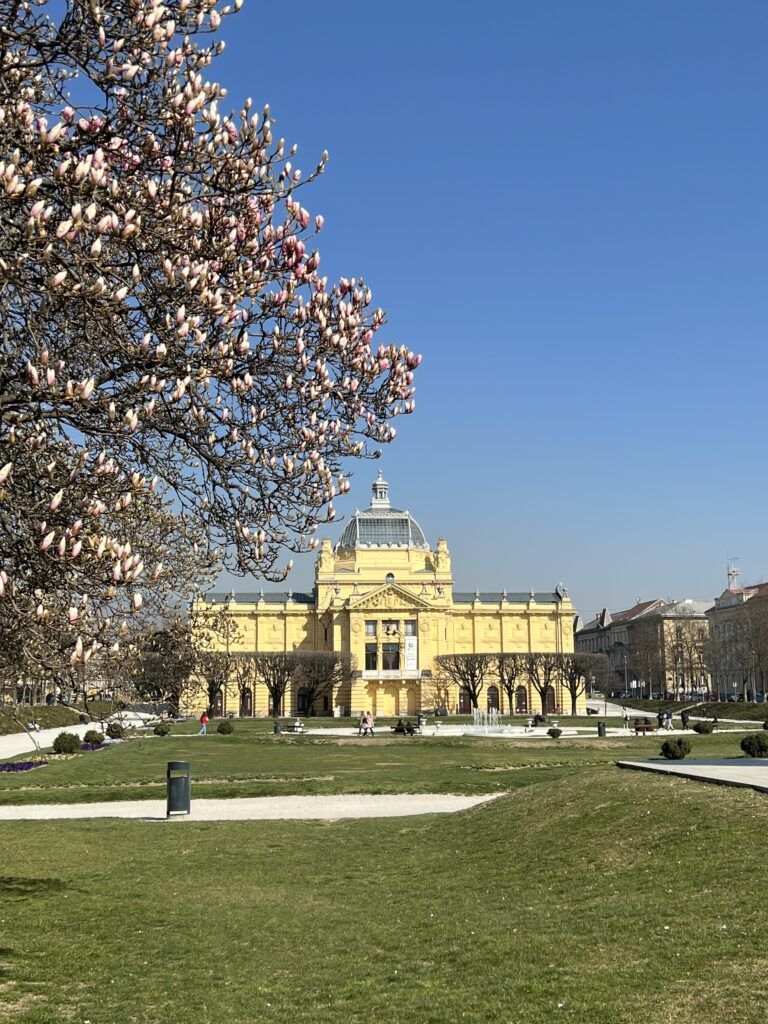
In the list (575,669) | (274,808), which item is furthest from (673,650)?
(274,808)

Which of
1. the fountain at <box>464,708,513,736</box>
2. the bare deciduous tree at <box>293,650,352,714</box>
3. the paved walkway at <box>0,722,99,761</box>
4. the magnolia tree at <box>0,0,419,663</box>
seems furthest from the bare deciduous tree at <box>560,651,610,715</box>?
the magnolia tree at <box>0,0,419,663</box>

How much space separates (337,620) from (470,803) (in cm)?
8629

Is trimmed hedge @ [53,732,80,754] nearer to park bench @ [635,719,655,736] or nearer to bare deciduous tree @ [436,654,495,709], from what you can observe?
park bench @ [635,719,655,736]

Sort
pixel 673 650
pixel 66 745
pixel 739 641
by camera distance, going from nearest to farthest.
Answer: pixel 66 745 → pixel 739 641 → pixel 673 650

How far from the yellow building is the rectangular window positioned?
11 centimetres

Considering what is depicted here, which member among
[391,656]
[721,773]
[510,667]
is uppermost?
[391,656]

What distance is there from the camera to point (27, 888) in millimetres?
16953

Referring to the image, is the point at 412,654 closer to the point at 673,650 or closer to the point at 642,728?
the point at 673,650

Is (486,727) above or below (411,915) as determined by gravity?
below

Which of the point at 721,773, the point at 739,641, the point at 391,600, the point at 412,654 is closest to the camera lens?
the point at 721,773

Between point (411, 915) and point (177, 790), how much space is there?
12.8 meters

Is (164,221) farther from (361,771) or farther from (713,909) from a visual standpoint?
(361,771)

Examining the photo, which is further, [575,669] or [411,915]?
[575,669]

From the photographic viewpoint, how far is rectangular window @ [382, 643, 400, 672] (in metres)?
112
